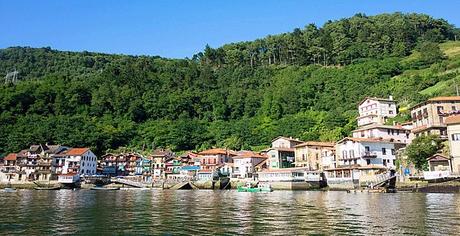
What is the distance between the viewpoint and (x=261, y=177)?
77.0 metres

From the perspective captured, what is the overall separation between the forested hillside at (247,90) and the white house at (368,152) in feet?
56.0

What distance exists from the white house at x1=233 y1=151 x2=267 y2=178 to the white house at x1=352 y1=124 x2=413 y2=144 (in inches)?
847

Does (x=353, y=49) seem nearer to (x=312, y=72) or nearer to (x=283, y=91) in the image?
(x=312, y=72)

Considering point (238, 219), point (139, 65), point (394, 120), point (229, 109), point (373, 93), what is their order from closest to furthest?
point (238, 219) → point (394, 120) → point (373, 93) → point (229, 109) → point (139, 65)

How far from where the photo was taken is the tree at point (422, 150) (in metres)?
56.0

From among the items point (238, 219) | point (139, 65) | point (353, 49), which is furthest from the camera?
point (139, 65)

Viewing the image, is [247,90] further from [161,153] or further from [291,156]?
[291,156]

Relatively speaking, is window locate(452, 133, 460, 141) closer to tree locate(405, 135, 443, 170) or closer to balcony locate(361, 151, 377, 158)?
tree locate(405, 135, 443, 170)

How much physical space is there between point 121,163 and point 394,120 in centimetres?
6248

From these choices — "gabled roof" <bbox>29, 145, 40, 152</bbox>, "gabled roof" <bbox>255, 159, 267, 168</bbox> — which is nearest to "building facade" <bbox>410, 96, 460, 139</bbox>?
"gabled roof" <bbox>255, 159, 267, 168</bbox>

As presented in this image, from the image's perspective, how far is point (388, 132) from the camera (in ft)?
240

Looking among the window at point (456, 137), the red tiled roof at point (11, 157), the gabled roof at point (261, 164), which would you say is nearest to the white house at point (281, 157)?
the gabled roof at point (261, 164)

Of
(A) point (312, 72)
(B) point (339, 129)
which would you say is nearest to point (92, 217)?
(B) point (339, 129)

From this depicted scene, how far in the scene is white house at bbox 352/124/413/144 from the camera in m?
72.4
